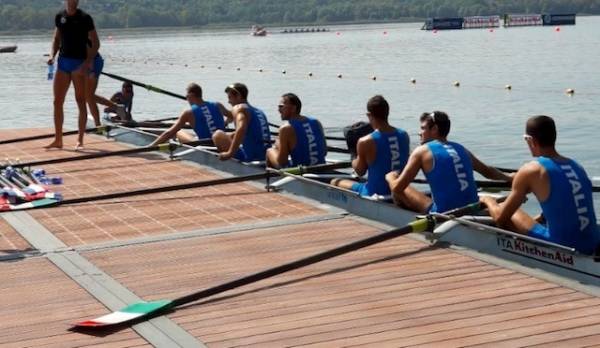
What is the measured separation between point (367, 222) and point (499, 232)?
203 centimetres

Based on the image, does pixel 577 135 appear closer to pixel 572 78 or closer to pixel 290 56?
pixel 572 78

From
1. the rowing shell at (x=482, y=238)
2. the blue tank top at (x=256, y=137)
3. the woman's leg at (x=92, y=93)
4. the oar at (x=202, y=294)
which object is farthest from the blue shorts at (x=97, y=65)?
the oar at (x=202, y=294)

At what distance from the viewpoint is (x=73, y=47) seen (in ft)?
51.6

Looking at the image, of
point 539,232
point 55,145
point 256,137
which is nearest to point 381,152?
point 539,232

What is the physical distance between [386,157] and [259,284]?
274cm

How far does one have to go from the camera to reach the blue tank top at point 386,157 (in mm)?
10414

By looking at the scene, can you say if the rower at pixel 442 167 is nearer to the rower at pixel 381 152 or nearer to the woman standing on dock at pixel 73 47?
the rower at pixel 381 152

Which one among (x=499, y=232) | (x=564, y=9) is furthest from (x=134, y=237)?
(x=564, y=9)

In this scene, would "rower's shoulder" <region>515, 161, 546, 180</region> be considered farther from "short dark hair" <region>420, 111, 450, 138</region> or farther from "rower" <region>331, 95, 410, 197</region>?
"rower" <region>331, 95, 410, 197</region>

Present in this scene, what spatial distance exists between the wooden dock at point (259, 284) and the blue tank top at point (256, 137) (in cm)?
189

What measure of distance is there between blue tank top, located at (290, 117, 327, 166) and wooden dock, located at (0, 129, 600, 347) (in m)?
0.70

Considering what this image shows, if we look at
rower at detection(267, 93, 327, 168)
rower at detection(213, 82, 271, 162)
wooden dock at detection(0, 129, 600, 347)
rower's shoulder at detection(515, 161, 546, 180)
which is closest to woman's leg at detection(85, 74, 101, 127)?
rower at detection(213, 82, 271, 162)

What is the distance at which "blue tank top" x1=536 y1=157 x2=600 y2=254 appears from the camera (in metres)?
7.77

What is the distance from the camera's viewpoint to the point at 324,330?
6.91 m
